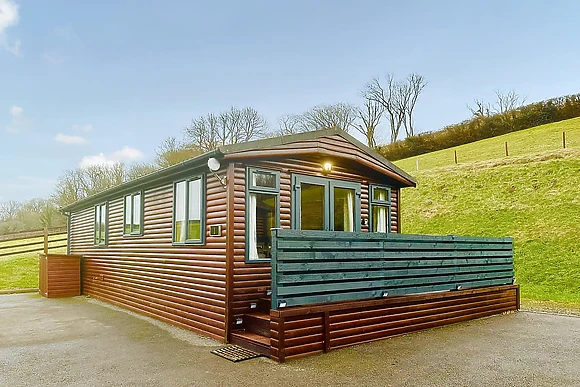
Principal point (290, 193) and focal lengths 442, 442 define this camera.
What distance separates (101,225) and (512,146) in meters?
22.0

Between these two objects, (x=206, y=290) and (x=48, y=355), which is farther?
(x=206, y=290)

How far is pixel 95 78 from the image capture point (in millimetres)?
18734

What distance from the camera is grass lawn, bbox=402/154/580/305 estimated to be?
1194 centimetres

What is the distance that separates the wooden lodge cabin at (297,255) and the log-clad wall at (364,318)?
0.02 metres

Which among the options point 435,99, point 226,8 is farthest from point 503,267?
point 435,99

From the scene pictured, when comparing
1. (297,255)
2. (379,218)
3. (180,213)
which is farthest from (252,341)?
(379,218)

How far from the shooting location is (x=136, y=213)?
8938mm

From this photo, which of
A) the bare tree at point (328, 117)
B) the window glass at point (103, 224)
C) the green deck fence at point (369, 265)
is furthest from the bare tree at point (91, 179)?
the green deck fence at point (369, 265)

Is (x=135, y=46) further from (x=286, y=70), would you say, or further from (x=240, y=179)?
(x=240, y=179)

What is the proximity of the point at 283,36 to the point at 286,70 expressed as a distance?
3433mm

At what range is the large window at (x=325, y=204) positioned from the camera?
22.2 ft

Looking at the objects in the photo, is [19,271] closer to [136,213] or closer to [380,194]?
[136,213]

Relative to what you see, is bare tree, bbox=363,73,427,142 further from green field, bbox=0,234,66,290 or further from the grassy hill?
green field, bbox=0,234,66,290

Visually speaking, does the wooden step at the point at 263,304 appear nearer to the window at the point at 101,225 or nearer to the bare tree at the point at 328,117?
the window at the point at 101,225
